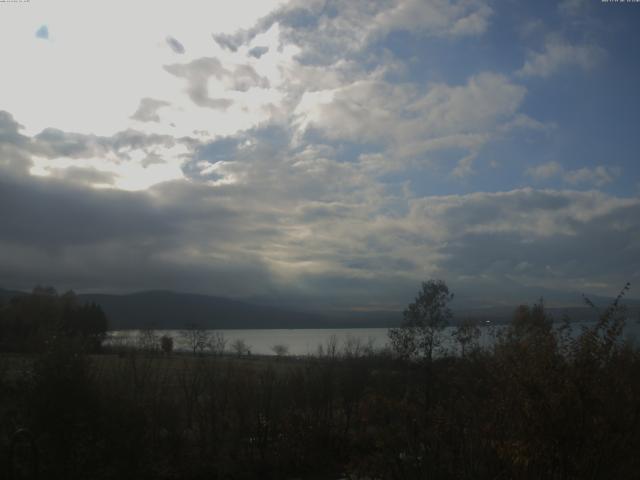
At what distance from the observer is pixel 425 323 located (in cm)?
3672

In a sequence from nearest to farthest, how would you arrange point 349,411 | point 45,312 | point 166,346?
point 349,411 < point 166,346 < point 45,312

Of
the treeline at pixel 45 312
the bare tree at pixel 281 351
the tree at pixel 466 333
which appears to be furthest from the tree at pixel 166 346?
the tree at pixel 466 333

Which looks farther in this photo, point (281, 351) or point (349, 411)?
point (281, 351)

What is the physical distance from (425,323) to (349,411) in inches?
479

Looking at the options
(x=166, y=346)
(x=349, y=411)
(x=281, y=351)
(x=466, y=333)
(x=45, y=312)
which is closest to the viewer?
(x=349, y=411)

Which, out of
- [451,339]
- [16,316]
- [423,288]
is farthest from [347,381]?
[16,316]

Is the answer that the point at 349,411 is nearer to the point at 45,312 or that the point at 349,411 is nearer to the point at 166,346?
the point at 166,346

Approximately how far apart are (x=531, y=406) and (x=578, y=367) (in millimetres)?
743

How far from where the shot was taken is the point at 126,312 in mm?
132375

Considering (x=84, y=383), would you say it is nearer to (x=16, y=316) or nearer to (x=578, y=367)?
(x=578, y=367)

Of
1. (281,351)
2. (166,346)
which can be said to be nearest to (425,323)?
(166,346)

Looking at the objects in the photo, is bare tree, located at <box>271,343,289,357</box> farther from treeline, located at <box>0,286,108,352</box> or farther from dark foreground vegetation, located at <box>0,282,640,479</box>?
dark foreground vegetation, located at <box>0,282,640,479</box>

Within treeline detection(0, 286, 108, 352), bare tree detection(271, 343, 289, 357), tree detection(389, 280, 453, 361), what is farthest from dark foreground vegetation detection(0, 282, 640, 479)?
treeline detection(0, 286, 108, 352)

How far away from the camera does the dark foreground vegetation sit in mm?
6672
